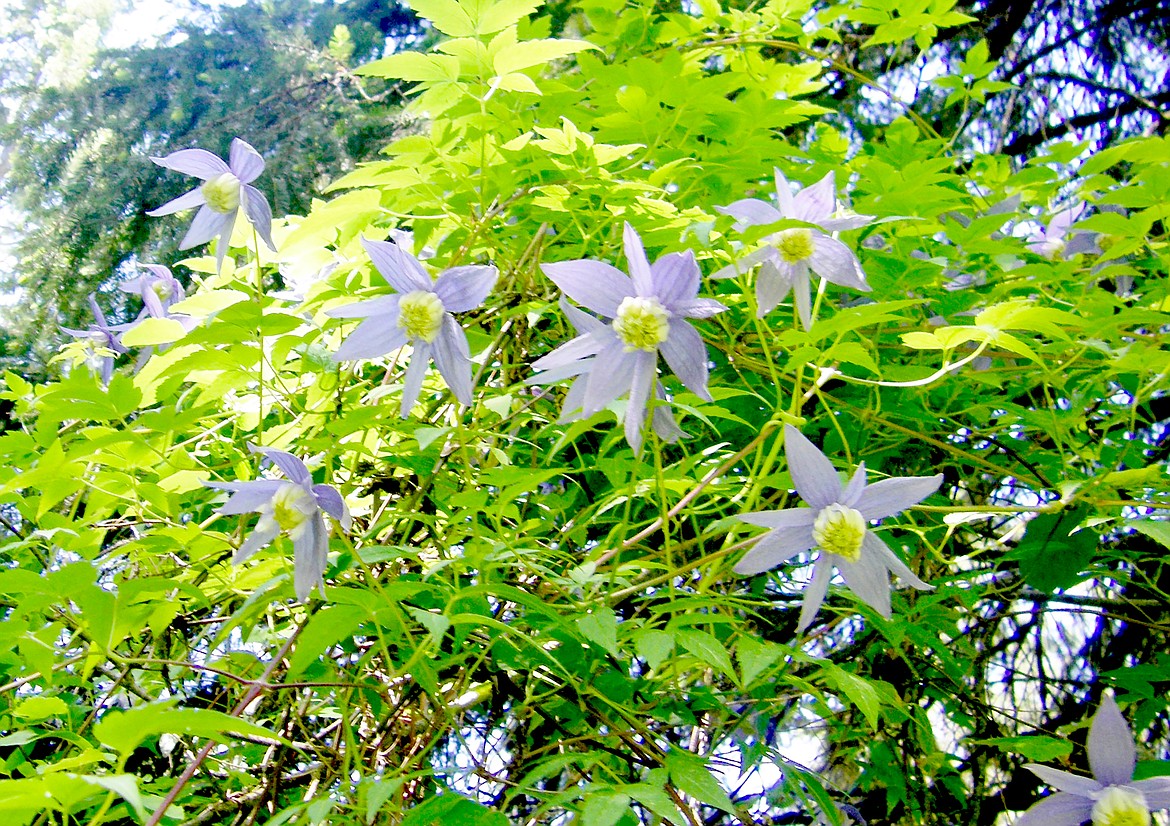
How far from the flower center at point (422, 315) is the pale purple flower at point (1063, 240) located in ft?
2.92

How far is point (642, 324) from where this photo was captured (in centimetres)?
70

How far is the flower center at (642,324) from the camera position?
0.70 m

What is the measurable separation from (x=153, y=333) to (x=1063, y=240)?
48.1 inches

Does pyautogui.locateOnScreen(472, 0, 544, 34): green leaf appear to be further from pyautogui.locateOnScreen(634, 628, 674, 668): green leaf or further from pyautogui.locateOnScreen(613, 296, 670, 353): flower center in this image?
pyautogui.locateOnScreen(634, 628, 674, 668): green leaf

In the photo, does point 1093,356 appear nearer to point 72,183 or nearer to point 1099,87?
point 1099,87

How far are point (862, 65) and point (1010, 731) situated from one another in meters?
1.62

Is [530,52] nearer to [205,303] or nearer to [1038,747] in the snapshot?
[205,303]

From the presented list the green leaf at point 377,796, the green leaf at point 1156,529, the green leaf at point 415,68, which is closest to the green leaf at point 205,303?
the green leaf at point 415,68

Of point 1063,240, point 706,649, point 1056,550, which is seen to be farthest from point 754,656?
point 1063,240

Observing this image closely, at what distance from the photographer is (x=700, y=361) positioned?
0.71 m

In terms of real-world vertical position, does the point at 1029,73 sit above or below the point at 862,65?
above

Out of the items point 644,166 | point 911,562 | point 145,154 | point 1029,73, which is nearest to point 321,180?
point 145,154

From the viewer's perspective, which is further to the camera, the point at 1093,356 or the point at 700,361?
the point at 1093,356

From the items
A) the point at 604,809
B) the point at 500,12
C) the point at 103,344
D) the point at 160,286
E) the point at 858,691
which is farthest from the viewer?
the point at 103,344
